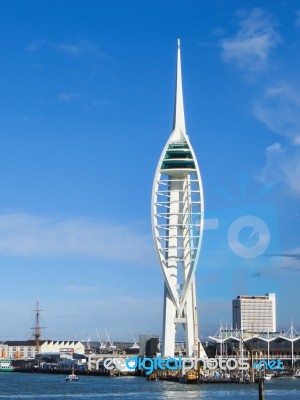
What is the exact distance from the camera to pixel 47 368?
131 metres

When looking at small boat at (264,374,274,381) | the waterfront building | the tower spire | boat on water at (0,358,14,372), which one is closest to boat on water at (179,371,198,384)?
small boat at (264,374,274,381)

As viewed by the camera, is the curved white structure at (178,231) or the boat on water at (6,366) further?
the boat on water at (6,366)

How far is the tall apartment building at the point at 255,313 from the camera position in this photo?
149000 mm

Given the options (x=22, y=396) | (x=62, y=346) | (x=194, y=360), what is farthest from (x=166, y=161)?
(x=62, y=346)

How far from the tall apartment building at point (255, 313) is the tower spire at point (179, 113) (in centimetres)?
6889

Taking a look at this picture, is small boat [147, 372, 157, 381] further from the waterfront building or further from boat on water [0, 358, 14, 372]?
boat on water [0, 358, 14, 372]

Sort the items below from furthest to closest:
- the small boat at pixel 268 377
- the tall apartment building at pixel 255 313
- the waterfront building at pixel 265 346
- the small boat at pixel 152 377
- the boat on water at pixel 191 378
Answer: the tall apartment building at pixel 255 313, the waterfront building at pixel 265 346, the small boat at pixel 268 377, the small boat at pixel 152 377, the boat on water at pixel 191 378

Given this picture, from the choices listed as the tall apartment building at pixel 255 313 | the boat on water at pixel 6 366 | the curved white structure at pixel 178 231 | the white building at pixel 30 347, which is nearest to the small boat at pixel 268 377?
the curved white structure at pixel 178 231

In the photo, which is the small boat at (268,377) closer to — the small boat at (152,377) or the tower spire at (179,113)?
the small boat at (152,377)

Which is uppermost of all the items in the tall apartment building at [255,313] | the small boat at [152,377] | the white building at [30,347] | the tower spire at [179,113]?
the tower spire at [179,113]

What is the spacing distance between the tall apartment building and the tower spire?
226ft

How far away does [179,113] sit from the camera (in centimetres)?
8506

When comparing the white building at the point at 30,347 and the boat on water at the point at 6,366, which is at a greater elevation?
the white building at the point at 30,347

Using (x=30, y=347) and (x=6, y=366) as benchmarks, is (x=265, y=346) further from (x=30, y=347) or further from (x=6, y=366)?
(x=30, y=347)
